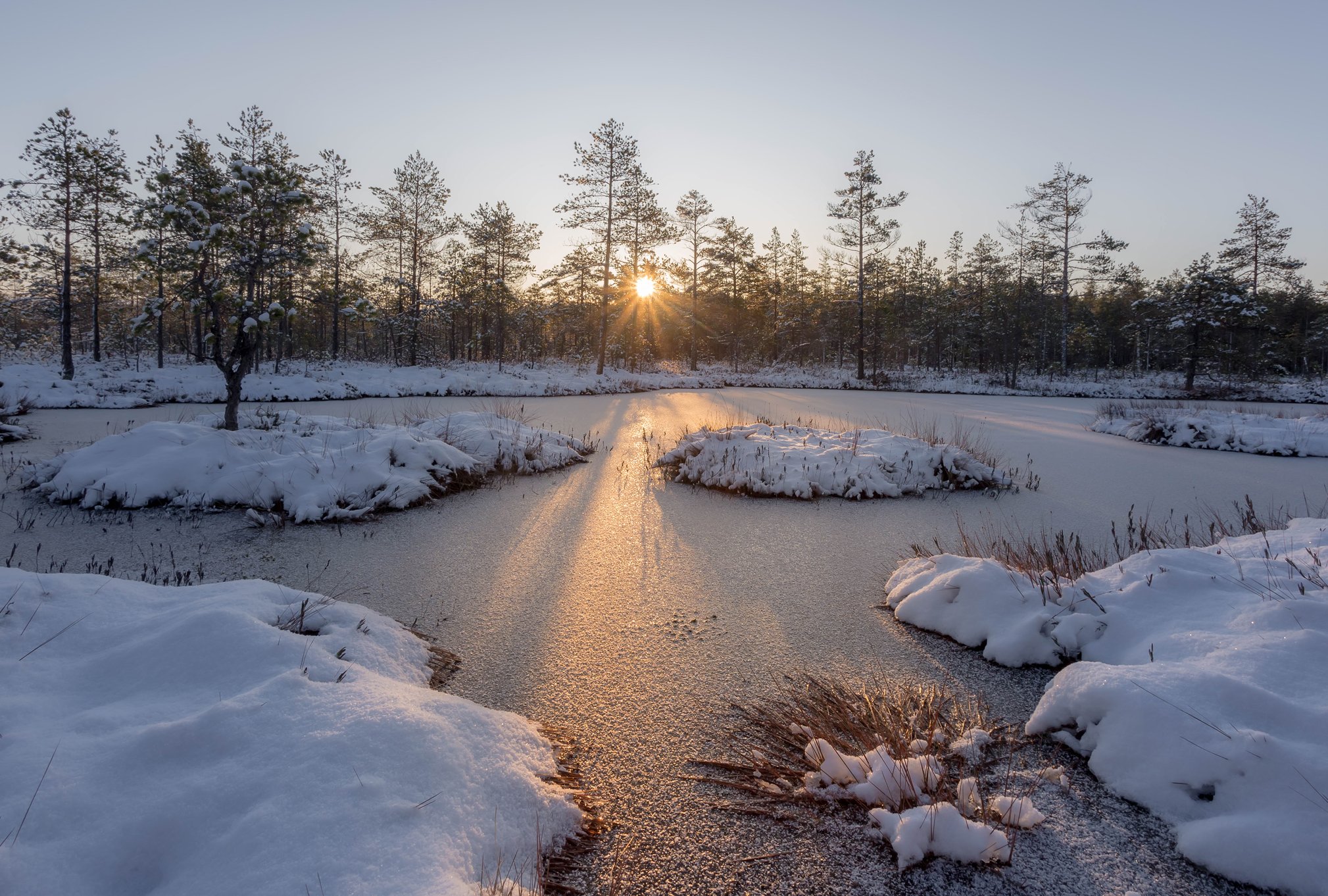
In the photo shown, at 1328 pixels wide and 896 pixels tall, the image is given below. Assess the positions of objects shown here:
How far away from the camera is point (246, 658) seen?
1.90 m

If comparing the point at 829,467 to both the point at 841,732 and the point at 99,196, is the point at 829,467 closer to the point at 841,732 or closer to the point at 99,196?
the point at 841,732

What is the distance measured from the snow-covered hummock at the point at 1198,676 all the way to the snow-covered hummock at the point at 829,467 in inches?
109

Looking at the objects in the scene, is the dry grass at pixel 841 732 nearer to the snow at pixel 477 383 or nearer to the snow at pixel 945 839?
the snow at pixel 945 839

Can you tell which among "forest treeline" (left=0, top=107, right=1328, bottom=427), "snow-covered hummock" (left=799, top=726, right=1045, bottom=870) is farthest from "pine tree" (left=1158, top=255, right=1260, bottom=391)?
"snow-covered hummock" (left=799, top=726, right=1045, bottom=870)

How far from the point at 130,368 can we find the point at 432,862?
27404 mm

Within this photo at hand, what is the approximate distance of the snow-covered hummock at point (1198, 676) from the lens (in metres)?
1.41

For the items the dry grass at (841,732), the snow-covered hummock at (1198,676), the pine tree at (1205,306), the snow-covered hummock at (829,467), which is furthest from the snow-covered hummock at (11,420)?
the pine tree at (1205,306)

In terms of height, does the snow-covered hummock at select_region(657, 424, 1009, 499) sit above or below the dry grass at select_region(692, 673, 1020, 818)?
above

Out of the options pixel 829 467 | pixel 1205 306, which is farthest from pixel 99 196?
pixel 1205 306

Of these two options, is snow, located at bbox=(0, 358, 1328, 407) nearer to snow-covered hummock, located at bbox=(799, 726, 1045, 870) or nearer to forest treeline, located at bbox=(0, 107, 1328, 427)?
forest treeline, located at bbox=(0, 107, 1328, 427)

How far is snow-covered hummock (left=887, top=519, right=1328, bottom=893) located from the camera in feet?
4.62

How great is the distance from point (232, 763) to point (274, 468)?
15.1ft

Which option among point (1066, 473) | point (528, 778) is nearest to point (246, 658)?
point (528, 778)

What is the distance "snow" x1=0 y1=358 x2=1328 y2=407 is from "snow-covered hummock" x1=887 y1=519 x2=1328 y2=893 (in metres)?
16.4
